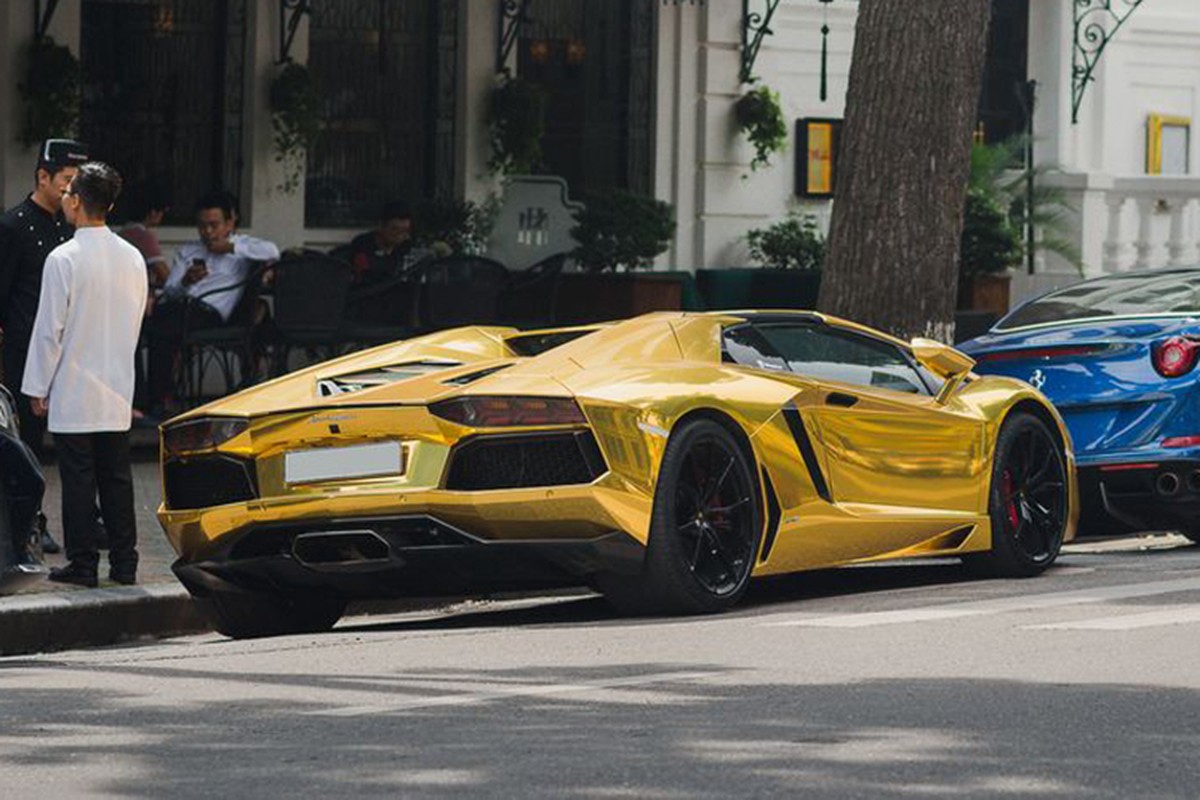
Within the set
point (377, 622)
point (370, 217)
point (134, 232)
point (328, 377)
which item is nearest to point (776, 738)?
point (328, 377)

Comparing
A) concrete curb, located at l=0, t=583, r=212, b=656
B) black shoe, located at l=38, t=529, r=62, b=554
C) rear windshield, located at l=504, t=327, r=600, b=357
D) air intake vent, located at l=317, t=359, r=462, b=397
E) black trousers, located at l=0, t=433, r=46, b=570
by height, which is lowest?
concrete curb, located at l=0, t=583, r=212, b=656

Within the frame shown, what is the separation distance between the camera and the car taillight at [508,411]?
33.6ft

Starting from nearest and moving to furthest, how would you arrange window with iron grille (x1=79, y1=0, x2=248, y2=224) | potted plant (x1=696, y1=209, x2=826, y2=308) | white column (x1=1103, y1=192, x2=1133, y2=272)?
window with iron grille (x1=79, y1=0, x2=248, y2=224)
potted plant (x1=696, y1=209, x2=826, y2=308)
white column (x1=1103, y1=192, x2=1133, y2=272)

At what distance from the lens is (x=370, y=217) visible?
837 inches

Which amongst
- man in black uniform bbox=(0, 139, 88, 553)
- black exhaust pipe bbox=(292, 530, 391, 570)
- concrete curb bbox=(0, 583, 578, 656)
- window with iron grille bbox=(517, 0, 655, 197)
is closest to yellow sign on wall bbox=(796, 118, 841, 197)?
window with iron grille bbox=(517, 0, 655, 197)

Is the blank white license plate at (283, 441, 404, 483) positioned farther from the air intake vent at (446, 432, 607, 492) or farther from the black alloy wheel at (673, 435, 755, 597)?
the black alloy wheel at (673, 435, 755, 597)

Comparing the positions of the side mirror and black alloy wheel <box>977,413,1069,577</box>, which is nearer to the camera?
black alloy wheel <box>977,413,1069,577</box>

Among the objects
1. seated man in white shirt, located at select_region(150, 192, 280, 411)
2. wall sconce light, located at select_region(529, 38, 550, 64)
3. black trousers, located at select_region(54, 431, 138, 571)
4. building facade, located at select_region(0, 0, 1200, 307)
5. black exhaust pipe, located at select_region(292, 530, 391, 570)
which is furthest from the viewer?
wall sconce light, located at select_region(529, 38, 550, 64)

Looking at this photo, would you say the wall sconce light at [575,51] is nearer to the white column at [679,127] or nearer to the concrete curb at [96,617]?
the white column at [679,127]

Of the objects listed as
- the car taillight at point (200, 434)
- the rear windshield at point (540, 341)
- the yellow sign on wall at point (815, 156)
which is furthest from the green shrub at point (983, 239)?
the car taillight at point (200, 434)

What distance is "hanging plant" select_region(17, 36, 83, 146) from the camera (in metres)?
19.1

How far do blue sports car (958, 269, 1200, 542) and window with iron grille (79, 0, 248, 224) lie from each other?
7589mm

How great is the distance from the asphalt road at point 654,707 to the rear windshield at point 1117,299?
11.5 feet

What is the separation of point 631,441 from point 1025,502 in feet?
9.11
